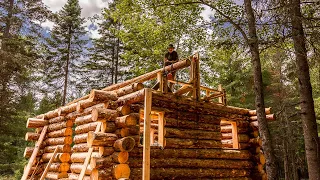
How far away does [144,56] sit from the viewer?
20.7 metres

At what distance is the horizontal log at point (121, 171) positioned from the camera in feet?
24.5

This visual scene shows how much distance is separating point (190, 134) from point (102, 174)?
3425mm

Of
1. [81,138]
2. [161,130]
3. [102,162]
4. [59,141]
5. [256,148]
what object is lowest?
[102,162]

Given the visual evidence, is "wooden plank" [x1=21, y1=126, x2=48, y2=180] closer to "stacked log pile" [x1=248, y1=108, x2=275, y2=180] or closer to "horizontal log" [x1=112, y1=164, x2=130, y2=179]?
A: "horizontal log" [x1=112, y1=164, x2=130, y2=179]

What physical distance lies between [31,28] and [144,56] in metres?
8.12

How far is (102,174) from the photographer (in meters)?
7.43

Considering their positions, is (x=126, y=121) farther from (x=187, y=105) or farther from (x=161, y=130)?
(x=187, y=105)

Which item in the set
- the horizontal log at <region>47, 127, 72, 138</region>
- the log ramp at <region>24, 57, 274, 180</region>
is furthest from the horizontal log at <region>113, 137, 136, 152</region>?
the horizontal log at <region>47, 127, 72, 138</region>

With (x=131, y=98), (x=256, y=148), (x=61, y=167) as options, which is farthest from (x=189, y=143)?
(x=61, y=167)

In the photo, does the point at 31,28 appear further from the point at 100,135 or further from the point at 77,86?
the point at 100,135

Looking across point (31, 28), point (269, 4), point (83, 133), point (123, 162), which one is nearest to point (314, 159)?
point (269, 4)

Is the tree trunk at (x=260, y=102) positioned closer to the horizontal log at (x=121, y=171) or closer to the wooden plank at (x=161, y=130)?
the wooden plank at (x=161, y=130)

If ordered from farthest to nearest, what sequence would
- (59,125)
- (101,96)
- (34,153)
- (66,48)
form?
1. (66,48)
2. (34,153)
3. (59,125)
4. (101,96)

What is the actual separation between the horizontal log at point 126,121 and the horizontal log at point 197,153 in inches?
34.0
